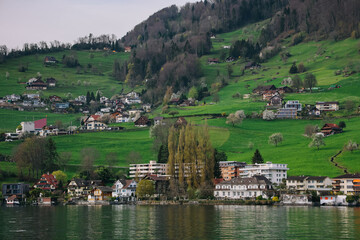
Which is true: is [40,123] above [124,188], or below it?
above

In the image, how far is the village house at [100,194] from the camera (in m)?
128

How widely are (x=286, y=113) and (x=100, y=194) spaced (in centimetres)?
7128

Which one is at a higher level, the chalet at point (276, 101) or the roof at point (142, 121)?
the chalet at point (276, 101)

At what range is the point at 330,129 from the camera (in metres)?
148

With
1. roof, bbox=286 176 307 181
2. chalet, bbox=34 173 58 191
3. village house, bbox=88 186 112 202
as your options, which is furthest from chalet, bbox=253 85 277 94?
chalet, bbox=34 173 58 191

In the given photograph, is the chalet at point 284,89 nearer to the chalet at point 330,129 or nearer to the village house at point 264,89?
the village house at point 264,89

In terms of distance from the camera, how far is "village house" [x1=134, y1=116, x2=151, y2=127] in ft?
596

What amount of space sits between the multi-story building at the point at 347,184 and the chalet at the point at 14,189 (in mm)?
68893

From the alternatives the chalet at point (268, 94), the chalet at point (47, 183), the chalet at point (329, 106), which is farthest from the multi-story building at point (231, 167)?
the chalet at point (268, 94)

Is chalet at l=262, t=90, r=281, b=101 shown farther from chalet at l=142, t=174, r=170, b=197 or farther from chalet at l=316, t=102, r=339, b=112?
chalet at l=142, t=174, r=170, b=197

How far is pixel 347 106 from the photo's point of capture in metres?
164

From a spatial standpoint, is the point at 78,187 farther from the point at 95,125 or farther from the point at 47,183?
the point at 95,125

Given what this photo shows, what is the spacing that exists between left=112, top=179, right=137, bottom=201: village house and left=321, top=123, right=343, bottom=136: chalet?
179 ft

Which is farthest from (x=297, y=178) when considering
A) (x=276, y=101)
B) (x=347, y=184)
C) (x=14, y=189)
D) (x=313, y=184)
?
(x=276, y=101)
